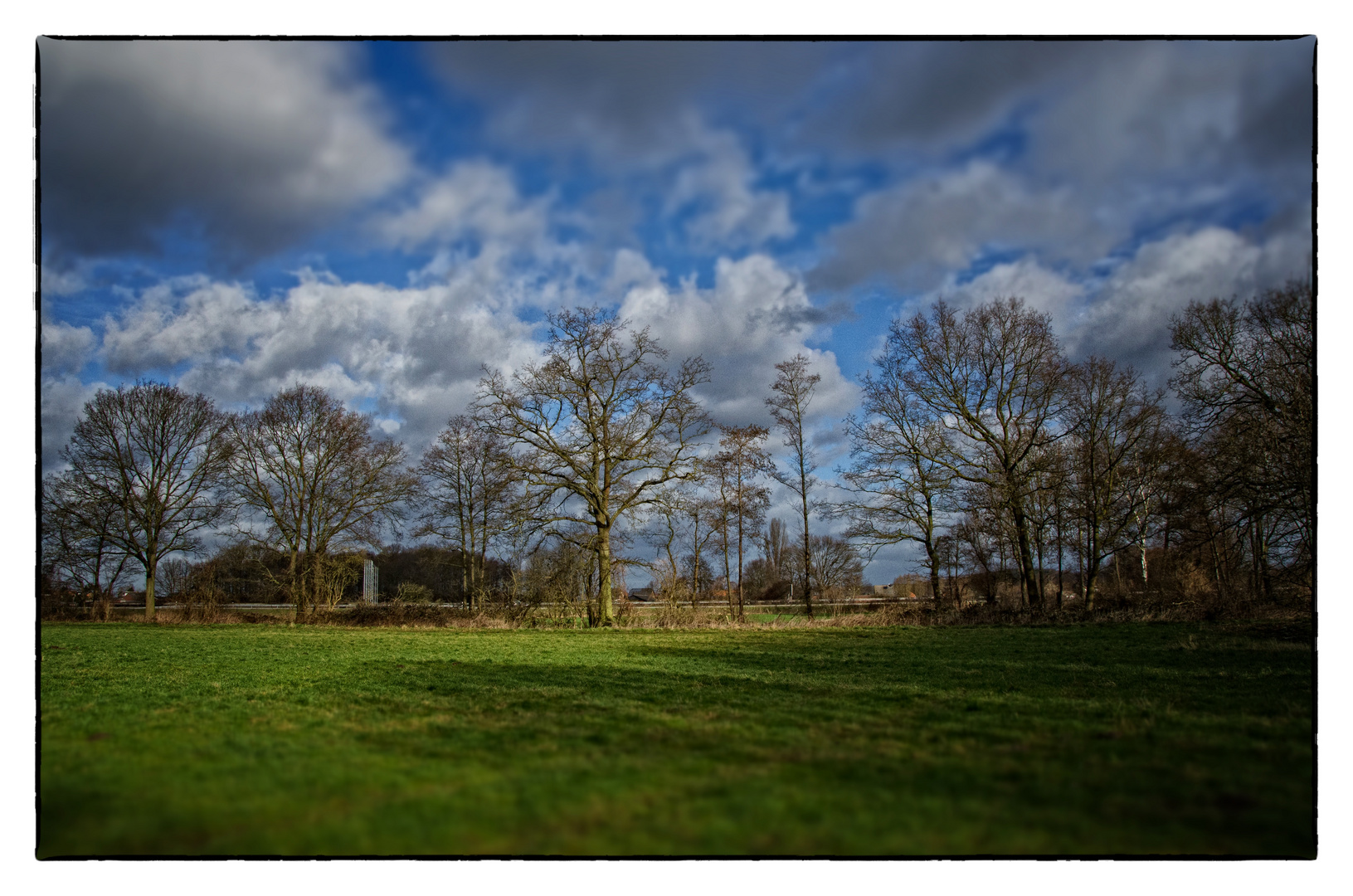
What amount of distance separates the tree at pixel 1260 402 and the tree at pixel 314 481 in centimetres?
2507

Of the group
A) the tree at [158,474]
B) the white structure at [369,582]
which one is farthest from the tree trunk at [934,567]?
the tree at [158,474]

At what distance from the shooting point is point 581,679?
31.3 ft

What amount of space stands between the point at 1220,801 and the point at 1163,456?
15.9m

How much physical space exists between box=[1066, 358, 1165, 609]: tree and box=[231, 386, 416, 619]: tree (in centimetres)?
2278

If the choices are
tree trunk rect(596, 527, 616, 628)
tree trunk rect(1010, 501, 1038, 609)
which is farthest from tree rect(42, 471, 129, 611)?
tree trunk rect(1010, 501, 1038, 609)

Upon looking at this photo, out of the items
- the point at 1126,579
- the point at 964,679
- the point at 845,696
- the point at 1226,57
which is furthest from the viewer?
the point at 1126,579

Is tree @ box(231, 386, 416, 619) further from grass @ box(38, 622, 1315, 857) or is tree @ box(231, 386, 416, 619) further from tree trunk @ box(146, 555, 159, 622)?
grass @ box(38, 622, 1315, 857)

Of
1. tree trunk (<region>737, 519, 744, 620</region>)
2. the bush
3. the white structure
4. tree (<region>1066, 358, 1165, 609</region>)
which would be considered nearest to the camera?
tree (<region>1066, 358, 1165, 609</region>)

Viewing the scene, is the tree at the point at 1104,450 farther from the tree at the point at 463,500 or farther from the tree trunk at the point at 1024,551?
the tree at the point at 463,500

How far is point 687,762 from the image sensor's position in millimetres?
4941

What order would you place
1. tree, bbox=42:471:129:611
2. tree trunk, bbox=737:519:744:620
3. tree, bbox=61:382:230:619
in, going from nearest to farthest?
1. tree, bbox=42:471:129:611
2. tree, bbox=61:382:230:619
3. tree trunk, bbox=737:519:744:620

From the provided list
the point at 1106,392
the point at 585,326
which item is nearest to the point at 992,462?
the point at 1106,392

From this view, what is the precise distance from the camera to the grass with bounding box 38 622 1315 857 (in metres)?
3.80

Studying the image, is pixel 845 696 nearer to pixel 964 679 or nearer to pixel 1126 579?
pixel 964 679
